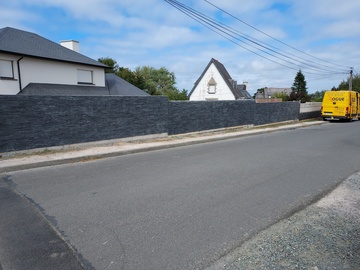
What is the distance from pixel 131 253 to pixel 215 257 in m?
1.01

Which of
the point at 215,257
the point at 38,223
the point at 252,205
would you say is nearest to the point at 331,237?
the point at 252,205

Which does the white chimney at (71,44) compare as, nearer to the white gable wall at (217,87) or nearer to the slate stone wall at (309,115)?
the slate stone wall at (309,115)

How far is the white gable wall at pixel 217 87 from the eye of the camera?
1763 inches

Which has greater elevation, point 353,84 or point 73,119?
point 353,84

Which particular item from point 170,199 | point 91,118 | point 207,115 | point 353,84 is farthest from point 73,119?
point 353,84

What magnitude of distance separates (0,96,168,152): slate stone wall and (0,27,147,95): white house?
834 centimetres

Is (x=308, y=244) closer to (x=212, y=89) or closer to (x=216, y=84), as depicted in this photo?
(x=216, y=84)

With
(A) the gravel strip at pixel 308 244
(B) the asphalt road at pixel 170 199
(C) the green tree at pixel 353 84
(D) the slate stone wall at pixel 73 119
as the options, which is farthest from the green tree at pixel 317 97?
(A) the gravel strip at pixel 308 244

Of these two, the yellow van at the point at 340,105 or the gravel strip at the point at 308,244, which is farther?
the yellow van at the point at 340,105

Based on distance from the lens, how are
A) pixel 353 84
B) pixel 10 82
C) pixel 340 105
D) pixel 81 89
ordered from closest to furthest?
1. pixel 10 82
2. pixel 81 89
3. pixel 340 105
4. pixel 353 84

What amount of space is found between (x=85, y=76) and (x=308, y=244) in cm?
2112

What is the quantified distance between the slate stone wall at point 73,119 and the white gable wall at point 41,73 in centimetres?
913

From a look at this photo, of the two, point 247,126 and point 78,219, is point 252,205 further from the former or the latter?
point 247,126

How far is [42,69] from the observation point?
1805 cm
